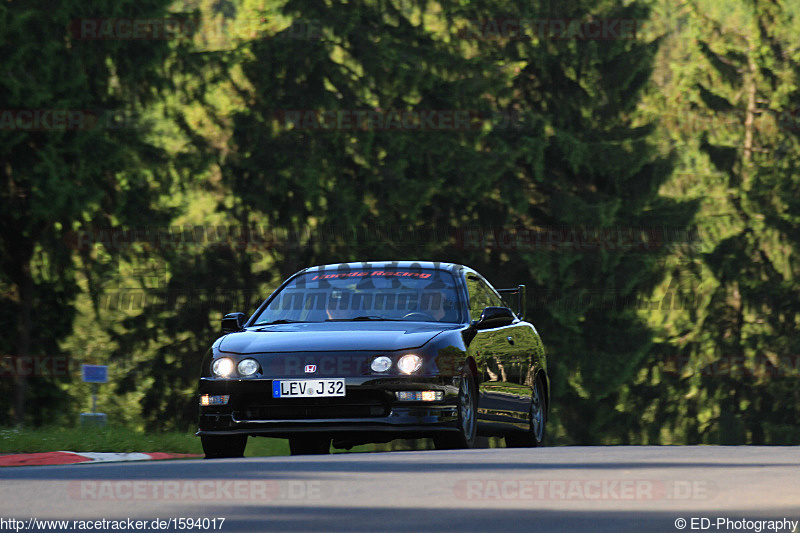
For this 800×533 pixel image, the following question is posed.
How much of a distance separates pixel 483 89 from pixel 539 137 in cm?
173

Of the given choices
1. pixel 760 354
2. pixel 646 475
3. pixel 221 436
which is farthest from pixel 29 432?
pixel 760 354

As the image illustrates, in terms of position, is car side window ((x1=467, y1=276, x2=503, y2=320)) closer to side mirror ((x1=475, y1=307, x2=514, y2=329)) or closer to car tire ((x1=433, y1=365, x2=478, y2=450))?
side mirror ((x1=475, y1=307, x2=514, y2=329))

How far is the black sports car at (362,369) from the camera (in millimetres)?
11148

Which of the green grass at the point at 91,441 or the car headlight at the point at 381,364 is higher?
the car headlight at the point at 381,364

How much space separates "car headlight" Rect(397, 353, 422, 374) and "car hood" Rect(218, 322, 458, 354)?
3.3 inches

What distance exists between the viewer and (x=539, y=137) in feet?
119

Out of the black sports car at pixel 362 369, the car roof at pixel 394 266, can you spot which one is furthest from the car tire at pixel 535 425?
the car roof at pixel 394 266

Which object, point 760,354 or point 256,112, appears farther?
point 760,354

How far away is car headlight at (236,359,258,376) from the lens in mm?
11297

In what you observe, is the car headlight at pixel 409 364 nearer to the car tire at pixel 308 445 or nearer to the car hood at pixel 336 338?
the car hood at pixel 336 338

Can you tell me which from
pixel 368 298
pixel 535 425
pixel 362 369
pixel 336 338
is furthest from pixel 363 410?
pixel 535 425

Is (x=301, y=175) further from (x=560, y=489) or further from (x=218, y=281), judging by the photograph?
(x=560, y=489)

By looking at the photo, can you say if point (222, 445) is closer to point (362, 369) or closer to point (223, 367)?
point (223, 367)

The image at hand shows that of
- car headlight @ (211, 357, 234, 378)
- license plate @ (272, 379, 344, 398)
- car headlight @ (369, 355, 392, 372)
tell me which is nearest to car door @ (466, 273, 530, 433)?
car headlight @ (369, 355, 392, 372)
